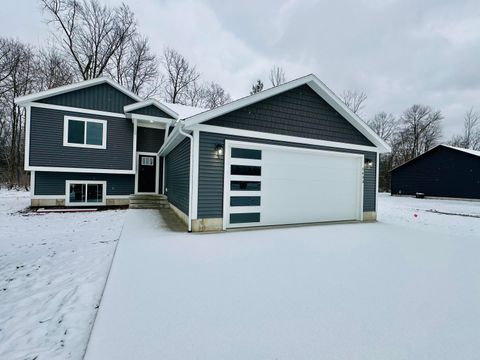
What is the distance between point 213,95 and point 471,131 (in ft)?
116

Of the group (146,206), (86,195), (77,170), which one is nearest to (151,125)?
(77,170)

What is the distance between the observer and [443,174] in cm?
1914

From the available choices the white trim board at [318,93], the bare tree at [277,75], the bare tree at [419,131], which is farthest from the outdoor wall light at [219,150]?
the bare tree at [419,131]

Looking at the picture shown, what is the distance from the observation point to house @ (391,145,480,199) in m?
17.4

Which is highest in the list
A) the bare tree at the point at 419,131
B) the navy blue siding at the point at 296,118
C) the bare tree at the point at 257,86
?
the bare tree at the point at 257,86

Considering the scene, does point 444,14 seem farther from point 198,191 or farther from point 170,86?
point 170,86

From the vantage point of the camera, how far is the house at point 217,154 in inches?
229

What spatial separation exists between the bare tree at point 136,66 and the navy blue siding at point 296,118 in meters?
17.1

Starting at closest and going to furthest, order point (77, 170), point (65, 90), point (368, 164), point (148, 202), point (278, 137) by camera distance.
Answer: point (278, 137), point (368, 164), point (65, 90), point (77, 170), point (148, 202)

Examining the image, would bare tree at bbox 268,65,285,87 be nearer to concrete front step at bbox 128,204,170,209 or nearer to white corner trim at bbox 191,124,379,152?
white corner trim at bbox 191,124,379,152

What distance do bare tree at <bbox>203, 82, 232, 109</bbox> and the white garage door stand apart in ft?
57.2

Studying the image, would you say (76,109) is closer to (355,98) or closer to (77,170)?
(77,170)

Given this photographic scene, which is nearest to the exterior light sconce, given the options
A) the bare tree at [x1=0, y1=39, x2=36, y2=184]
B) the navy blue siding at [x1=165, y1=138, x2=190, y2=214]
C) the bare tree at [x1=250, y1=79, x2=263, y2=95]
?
the navy blue siding at [x1=165, y1=138, x2=190, y2=214]

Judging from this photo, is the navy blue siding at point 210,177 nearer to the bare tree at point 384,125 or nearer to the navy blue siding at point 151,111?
the navy blue siding at point 151,111
